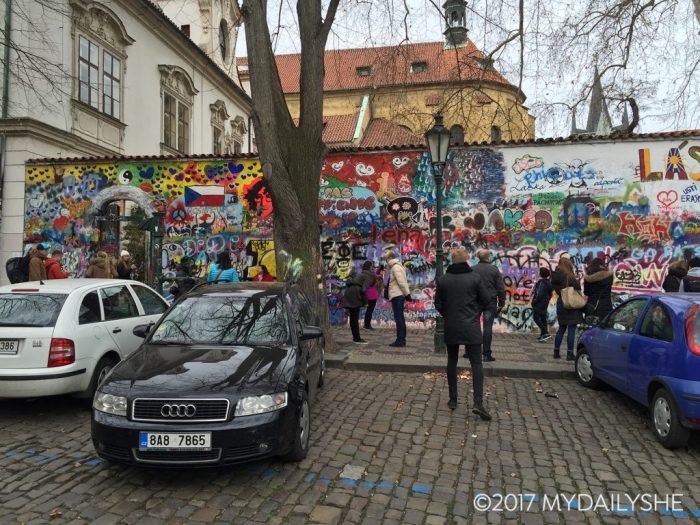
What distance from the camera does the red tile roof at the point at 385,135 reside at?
36.2 m

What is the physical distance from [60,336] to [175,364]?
1.91 m

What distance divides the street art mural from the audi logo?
7286 millimetres

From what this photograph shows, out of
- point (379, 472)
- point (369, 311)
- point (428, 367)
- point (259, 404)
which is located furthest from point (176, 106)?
point (379, 472)

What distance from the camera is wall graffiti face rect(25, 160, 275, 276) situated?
40.7ft

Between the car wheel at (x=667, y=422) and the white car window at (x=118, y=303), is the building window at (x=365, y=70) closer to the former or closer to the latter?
the white car window at (x=118, y=303)

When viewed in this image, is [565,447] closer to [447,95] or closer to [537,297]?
[537,297]

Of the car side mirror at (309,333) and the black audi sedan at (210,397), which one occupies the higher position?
the car side mirror at (309,333)

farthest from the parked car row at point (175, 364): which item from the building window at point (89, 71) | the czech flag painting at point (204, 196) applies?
the building window at point (89, 71)

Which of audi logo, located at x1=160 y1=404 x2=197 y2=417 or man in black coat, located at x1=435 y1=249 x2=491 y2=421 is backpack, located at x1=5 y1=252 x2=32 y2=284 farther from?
man in black coat, located at x1=435 y1=249 x2=491 y2=421

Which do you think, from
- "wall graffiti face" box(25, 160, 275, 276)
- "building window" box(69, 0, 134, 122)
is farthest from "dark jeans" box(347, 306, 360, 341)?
"building window" box(69, 0, 134, 122)

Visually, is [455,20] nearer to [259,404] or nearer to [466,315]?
[466,315]

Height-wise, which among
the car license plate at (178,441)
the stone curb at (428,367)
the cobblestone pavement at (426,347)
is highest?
the car license plate at (178,441)

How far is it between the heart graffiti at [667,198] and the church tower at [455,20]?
5598 mm

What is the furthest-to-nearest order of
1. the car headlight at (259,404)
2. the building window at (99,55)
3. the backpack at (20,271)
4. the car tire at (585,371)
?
the building window at (99,55) < the backpack at (20,271) < the car tire at (585,371) < the car headlight at (259,404)
